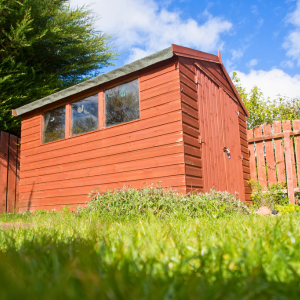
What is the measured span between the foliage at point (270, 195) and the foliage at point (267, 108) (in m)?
4.95

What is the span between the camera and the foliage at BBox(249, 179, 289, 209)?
7301 mm

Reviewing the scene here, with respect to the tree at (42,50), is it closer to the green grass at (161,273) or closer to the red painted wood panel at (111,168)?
the red painted wood panel at (111,168)

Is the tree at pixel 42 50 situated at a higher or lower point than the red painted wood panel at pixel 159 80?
higher

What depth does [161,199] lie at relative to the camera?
13.9 feet

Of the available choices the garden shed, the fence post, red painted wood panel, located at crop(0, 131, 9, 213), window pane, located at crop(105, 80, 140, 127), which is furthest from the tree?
Answer: the fence post

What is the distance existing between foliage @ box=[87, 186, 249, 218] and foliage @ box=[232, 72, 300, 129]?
28.2ft

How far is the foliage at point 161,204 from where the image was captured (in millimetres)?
4008

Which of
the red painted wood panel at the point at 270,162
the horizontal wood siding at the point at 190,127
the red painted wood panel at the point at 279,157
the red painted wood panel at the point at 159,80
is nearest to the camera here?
the horizontal wood siding at the point at 190,127

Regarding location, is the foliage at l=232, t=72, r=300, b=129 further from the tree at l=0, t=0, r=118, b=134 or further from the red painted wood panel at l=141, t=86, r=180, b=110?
the red painted wood panel at l=141, t=86, r=180, b=110

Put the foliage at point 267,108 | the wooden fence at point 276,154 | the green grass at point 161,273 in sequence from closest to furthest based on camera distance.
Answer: the green grass at point 161,273 → the wooden fence at point 276,154 → the foliage at point 267,108

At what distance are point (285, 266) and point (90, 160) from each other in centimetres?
567

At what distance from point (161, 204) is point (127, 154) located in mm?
1983

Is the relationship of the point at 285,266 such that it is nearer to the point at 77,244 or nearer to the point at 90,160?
the point at 77,244

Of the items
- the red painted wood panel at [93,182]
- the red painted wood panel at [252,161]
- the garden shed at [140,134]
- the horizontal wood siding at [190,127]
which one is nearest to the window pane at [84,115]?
the garden shed at [140,134]
